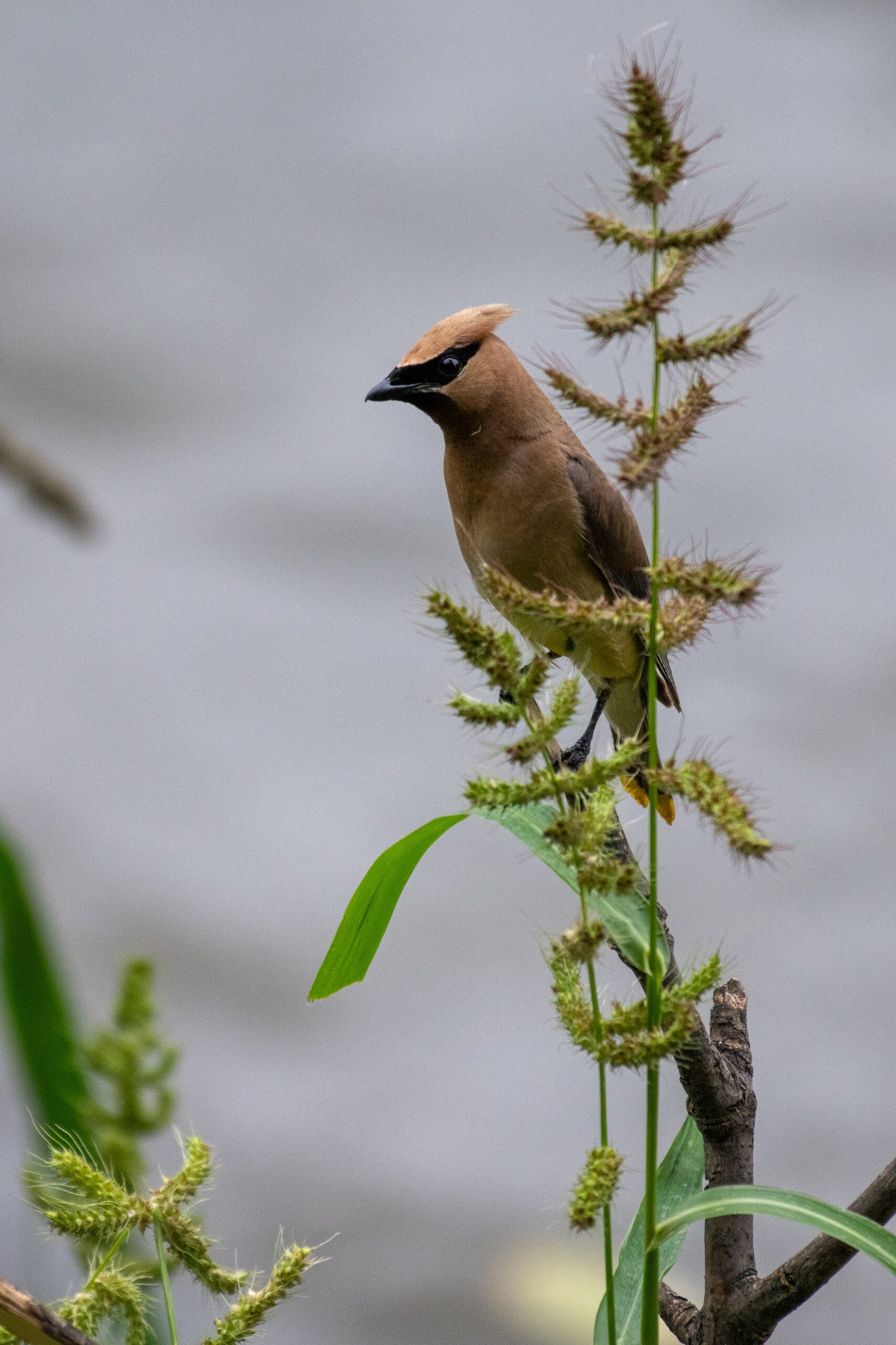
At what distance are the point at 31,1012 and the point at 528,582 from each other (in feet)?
3.86

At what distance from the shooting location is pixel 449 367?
138 cm

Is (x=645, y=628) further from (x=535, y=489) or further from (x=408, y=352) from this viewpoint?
(x=535, y=489)

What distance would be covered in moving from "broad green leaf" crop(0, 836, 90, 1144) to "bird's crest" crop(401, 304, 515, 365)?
930 millimetres

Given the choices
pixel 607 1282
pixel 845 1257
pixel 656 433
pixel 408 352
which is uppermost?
pixel 408 352

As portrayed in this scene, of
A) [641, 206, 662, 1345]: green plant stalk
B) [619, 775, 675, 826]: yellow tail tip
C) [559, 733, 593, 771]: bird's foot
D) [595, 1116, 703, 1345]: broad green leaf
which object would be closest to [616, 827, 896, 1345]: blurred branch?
[595, 1116, 703, 1345]: broad green leaf

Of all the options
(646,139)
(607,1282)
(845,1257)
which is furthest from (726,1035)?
(646,139)

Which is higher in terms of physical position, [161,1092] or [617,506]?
[617,506]

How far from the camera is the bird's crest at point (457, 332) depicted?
1.33m

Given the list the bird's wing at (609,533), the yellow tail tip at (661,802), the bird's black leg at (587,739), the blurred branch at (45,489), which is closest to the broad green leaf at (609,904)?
the blurred branch at (45,489)

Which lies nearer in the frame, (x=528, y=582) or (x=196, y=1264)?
(x=196, y=1264)

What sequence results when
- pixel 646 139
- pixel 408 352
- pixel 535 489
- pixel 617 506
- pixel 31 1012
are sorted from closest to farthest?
pixel 31 1012 → pixel 646 139 → pixel 408 352 → pixel 535 489 → pixel 617 506

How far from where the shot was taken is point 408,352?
1.37 m

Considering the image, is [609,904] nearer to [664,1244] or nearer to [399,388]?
[664,1244]

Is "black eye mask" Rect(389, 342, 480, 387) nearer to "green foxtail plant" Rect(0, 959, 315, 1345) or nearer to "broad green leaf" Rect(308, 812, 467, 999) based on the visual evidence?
"broad green leaf" Rect(308, 812, 467, 999)
